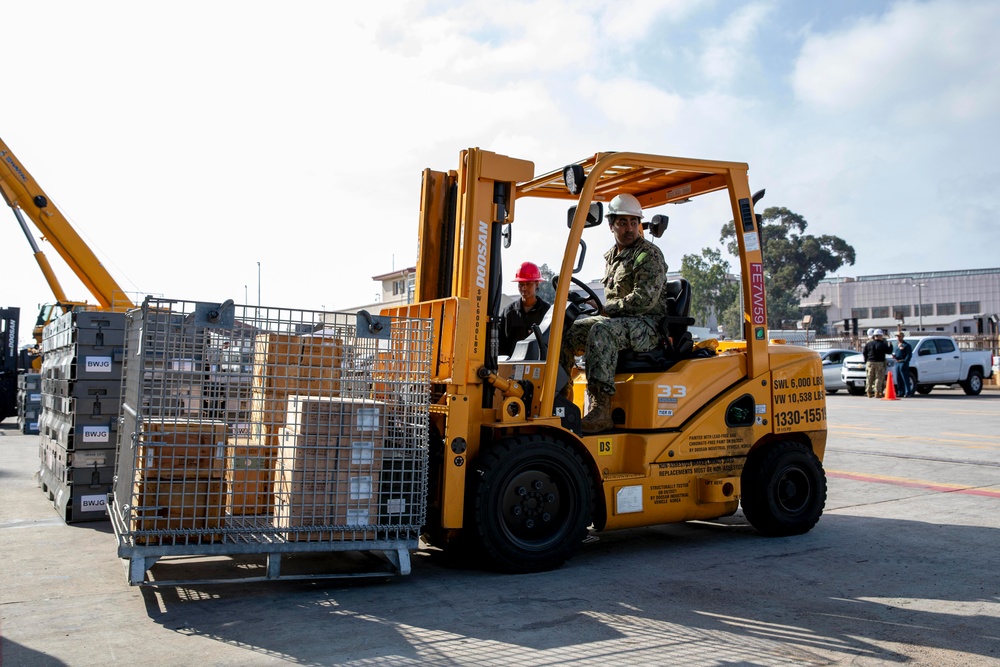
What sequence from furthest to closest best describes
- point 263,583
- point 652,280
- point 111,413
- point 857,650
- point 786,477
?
point 111,413, point 786,477, point 652,280, point 263,583, point 857,650

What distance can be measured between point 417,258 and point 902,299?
8205 cm

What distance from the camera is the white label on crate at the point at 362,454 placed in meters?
5.18

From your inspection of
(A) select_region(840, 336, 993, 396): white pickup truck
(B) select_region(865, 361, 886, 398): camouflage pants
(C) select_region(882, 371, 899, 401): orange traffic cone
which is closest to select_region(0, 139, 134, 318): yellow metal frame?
(C) select_region(882, 371, 899, 401): orange traffic cone

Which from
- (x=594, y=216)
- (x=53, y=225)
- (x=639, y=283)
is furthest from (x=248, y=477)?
(x=53, y=225)

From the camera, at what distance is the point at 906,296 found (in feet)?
260

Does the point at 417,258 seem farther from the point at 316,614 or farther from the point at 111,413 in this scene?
the point at 111,413

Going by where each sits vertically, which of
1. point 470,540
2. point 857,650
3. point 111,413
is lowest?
point 857,650

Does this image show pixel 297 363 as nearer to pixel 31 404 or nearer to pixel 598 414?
pixel 598 414

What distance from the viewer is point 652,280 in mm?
6363

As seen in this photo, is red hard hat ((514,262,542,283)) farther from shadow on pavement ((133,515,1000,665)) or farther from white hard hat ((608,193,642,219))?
shadow on pavement ((133,515,1000,665))

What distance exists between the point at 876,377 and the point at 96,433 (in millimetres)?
22513

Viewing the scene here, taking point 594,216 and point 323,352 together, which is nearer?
point 323,352

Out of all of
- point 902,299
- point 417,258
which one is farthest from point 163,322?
point 902,299

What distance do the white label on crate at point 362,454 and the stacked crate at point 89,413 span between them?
11.6 ft
